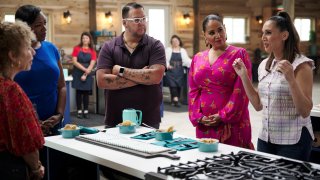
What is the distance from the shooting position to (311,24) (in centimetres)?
1536

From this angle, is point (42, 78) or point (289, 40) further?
point (42, 78)

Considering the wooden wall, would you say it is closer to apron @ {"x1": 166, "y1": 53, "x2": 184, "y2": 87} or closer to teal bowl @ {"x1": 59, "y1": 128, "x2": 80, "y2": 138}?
apron @ {"x1": 166, "y1": 53, "x2": 184, "y2": 87}

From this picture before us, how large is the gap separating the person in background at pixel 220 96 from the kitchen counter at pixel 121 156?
48cm

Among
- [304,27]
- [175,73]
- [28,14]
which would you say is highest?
[304,27]

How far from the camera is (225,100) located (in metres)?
2.85

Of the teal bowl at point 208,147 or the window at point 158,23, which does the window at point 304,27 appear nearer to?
the window at point 158,23

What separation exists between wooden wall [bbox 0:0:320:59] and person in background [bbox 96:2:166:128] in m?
6.49

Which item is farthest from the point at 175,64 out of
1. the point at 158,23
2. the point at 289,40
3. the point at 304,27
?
the point at 304,27

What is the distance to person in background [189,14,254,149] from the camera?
2816mm

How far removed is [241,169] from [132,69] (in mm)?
1349

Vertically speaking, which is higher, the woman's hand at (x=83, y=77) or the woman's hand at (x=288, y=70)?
the woman's hand at (x=288, y=70)

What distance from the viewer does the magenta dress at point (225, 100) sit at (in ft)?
9.22

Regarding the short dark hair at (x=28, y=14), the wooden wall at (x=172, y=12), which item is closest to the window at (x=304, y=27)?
the wooden wall at (x=172, y=12)

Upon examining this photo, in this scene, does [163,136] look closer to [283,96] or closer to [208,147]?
[208,147]
